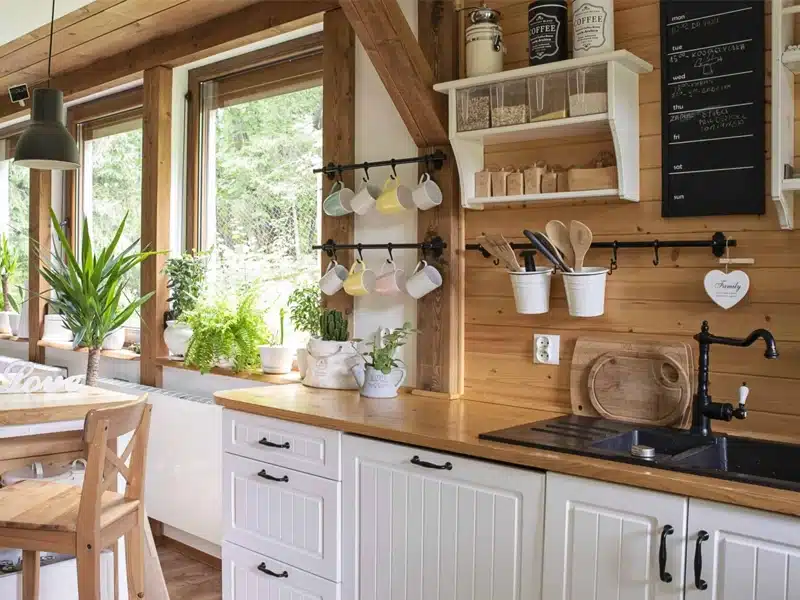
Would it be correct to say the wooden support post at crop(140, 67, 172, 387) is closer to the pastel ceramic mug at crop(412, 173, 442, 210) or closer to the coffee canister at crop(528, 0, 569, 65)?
the pastel ceramic mug at crop(412, 173, 442, 210)

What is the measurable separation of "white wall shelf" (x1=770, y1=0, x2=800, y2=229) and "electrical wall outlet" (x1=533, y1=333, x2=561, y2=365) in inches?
30.9

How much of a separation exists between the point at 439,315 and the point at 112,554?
140 cm

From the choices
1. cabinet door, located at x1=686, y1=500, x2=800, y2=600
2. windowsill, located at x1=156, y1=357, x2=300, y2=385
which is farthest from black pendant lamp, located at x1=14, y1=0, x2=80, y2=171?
cabinet door, located at x1=686, y1=500, x2=800, y2=600

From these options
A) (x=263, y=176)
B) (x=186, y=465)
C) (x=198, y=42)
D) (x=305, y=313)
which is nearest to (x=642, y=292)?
(x=305, y=313)

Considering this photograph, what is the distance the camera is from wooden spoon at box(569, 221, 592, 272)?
238cm

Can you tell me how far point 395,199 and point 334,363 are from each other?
63cm

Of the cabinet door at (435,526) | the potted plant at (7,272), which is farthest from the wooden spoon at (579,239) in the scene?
the potted plant at (7,272)

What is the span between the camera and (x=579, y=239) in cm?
240

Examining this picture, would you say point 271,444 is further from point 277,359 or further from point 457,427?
point 277,359

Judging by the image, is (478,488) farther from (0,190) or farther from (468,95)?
(0,190)

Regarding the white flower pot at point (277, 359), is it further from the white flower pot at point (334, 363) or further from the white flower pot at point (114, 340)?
the white flower pot at point (114, 340)

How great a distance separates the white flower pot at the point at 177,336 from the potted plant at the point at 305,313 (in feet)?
2.80

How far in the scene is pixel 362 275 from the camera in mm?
3061

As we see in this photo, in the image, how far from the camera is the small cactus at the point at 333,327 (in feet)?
10.2
